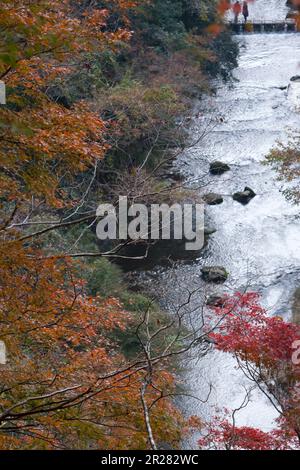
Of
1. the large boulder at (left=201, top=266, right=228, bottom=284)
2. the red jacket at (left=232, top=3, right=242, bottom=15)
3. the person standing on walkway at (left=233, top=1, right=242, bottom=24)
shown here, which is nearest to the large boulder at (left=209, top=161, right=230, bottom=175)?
the large boulder at (left=201, top=266, right=228, bottom=284)

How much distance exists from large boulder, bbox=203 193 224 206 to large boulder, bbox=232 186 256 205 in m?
0.54

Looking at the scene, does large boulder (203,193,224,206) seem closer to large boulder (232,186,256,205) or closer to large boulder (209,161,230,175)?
large boulder (232,186,256,205)

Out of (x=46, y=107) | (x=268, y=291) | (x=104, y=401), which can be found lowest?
(x=104, y=401)

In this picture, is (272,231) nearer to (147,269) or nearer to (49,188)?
(147,269)

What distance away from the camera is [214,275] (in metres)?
16.9

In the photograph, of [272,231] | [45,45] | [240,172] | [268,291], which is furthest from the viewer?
[240,172]

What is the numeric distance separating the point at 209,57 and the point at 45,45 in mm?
24457

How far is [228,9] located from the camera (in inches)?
1415

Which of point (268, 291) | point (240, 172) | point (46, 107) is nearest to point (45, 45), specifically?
point (46, 107)

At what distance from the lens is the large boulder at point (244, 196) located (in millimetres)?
21094

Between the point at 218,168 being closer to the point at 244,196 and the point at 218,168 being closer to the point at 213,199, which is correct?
the point at 244,196

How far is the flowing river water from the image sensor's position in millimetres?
13141

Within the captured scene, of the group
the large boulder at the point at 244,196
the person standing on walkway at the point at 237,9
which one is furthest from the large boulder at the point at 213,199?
the person standing on walkway at the point at 237,9
